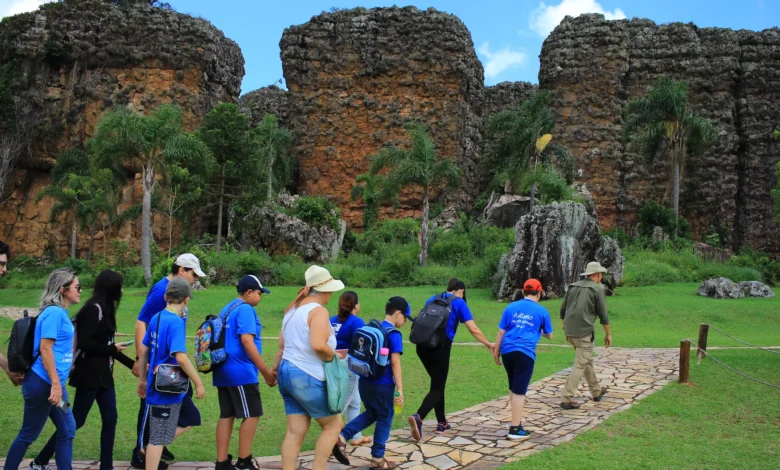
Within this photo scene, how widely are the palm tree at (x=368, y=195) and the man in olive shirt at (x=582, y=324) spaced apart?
21711 mm

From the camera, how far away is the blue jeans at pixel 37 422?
5086 millimetres

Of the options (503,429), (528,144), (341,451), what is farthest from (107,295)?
(528,144)

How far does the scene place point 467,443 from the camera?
6652 mm

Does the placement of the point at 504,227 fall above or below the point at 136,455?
above

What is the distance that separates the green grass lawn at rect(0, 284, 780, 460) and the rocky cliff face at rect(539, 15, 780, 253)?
37.4 feet

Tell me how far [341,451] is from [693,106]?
3117cm

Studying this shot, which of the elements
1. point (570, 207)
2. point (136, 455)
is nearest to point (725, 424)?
point (136, 455)

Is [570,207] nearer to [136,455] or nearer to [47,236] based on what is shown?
[136,455]

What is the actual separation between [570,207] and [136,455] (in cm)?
1666

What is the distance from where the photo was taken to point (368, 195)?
31250mm

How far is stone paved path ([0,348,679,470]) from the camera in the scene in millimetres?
6074

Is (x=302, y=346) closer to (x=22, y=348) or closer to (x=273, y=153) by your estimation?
(x=22, y=348)

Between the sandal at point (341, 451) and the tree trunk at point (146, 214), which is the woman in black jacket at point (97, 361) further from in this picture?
the tree trunk at point (146, 214)

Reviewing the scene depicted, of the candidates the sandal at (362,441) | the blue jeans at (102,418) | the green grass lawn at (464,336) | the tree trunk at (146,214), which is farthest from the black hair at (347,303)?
the tree trunk at (146,214)
